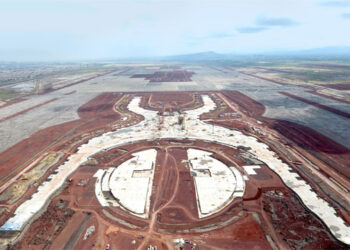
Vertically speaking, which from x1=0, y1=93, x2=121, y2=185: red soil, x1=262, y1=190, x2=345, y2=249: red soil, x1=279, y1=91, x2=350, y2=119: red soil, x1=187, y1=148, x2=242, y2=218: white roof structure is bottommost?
x1=262, y1=190, x2=345, y2=249: red soil

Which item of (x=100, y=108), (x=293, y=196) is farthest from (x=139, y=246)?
(x=100, y=108)

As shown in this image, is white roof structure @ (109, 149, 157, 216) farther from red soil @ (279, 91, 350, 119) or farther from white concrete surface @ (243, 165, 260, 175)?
red soil @ (279, 91, 350, 119)

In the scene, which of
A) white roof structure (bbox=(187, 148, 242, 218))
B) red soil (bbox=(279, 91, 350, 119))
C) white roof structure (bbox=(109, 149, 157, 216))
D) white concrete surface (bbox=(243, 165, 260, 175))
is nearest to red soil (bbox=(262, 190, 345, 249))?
white roof structure (bbox=(187, 148, 242, 218))

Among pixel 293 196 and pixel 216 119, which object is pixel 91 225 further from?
pixel 216 119

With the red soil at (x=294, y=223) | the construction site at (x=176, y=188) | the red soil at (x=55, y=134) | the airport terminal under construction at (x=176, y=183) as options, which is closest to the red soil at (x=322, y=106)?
the airport terminal under construction at (x=176, y=183)

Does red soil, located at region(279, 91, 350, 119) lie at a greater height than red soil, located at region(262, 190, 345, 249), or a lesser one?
greater

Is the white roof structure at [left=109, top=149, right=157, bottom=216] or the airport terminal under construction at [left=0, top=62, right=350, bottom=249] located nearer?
the airport terminal under construction at [left=0, top=62, right=350, bottom=249]

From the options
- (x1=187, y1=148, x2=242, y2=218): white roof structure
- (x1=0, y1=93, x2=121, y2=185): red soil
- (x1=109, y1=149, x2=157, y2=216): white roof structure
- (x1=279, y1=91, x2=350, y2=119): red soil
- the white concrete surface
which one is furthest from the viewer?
(x1=279, y1=91, x2=350, y2=119): red soil

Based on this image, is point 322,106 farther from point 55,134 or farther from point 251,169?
Result: point 55,134
